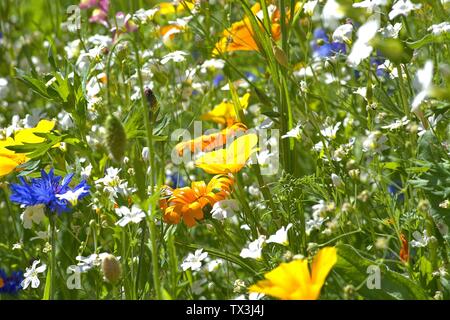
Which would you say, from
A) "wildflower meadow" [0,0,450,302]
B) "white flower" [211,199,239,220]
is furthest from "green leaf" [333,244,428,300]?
"white flower" [211,199,239,220]

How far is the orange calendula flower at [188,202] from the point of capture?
1.27 meters

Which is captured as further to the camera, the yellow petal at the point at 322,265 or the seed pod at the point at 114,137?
the seed pod at the point at 114,137

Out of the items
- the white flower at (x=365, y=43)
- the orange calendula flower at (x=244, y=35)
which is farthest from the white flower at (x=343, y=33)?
the white flower at (x=365, y=43)

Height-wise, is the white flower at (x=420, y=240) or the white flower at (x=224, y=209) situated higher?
the white flower at (x=224, y=209)

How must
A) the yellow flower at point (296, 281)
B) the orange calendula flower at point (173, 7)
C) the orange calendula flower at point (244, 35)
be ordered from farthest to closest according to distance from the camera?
the orange calendula flower at point (173, 7)
the orange calendula flower at point (244, 35)
the yellow flower at point (296, 281)

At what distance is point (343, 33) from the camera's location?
1325 mm

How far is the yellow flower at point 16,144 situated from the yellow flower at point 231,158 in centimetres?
29

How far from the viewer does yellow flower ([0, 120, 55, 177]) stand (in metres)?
1.34

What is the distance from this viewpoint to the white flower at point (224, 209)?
49.4 inches

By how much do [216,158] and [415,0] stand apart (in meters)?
0.39

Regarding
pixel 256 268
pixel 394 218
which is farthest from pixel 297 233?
pixel 394 218

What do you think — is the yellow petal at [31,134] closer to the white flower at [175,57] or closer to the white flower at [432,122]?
the white flower at [175,57]

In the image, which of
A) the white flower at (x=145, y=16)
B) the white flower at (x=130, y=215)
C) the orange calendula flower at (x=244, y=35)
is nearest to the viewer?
the white flower at (x=130, y=215)

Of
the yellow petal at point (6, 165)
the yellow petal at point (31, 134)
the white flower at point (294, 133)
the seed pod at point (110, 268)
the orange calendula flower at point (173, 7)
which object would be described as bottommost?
the seed pod at point (110, 268)
